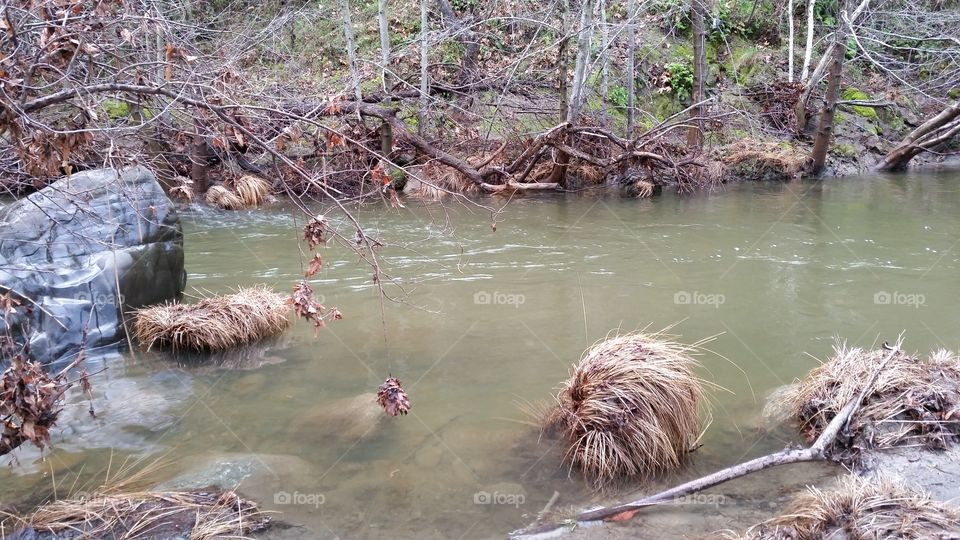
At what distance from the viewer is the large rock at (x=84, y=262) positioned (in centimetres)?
614

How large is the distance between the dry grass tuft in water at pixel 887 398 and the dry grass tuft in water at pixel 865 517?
2.90 ft

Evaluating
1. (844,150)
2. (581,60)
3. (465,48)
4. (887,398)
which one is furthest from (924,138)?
(887,398)

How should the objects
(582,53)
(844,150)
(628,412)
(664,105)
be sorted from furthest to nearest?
(664,105) < (844,150) < (582,53) < (628,412)

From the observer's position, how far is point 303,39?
19.3 m

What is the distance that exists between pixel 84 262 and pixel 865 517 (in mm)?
6400

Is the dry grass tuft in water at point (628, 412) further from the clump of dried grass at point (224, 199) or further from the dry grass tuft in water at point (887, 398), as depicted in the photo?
the clump of dried grass at point (224, 199)

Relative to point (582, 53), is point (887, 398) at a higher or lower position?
lower

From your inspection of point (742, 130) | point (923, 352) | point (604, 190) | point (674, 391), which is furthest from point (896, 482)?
point (742, 130)

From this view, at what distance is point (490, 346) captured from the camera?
661cm

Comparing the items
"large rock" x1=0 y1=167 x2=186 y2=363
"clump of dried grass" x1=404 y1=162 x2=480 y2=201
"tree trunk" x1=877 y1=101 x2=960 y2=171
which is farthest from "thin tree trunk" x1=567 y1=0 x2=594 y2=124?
"tree trunk" x1=877 y1=101 x2=960 y2=171

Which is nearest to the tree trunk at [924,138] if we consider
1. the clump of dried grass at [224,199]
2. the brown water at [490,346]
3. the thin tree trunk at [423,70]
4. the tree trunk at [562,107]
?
the brown water at [490,346]

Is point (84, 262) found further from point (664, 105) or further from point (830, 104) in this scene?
point (664, 105)

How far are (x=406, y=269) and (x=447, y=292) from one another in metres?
1.20

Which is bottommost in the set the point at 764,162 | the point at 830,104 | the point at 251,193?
the point at 251,193
